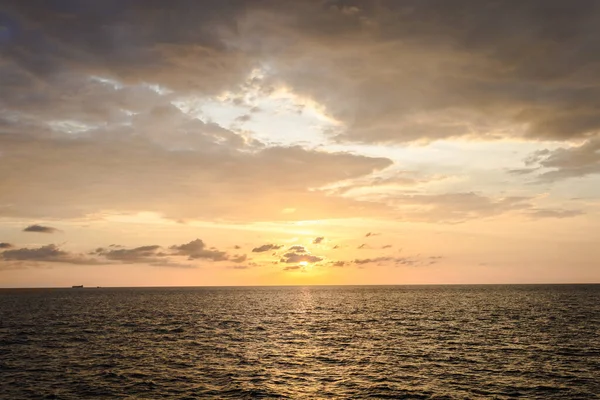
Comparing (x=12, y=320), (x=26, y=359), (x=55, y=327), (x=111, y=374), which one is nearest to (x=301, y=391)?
(x=111, y=374)

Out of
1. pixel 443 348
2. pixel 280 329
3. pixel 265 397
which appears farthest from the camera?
pixel 280 329

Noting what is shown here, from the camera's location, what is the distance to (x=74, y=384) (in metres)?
49.2

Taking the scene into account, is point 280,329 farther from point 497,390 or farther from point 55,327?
point 497,390

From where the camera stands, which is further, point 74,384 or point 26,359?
point 26,359

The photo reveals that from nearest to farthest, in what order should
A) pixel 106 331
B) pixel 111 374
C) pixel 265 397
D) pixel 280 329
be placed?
1. pixel 265 397
2. pixel 111 374
3. pixel 106 331
4. pixel 280 329

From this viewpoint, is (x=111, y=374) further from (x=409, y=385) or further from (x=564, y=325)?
(x=564, y=325)

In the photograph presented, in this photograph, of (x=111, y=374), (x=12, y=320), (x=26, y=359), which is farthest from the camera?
(x=12, y=320)

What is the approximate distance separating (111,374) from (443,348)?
1829 inches

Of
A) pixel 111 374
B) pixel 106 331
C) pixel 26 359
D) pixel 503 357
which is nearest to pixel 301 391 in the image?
pixel 111 374

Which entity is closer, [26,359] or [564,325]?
[26,359]

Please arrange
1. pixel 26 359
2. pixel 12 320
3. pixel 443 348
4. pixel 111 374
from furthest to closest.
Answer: pixel 12 320 → pixel 443 348 → pixel 26 359 → pixel 111 374

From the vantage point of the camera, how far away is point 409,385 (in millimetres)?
49375

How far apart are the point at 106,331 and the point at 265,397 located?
5969 cm

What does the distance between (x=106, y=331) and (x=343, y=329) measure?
4718 centimetres
